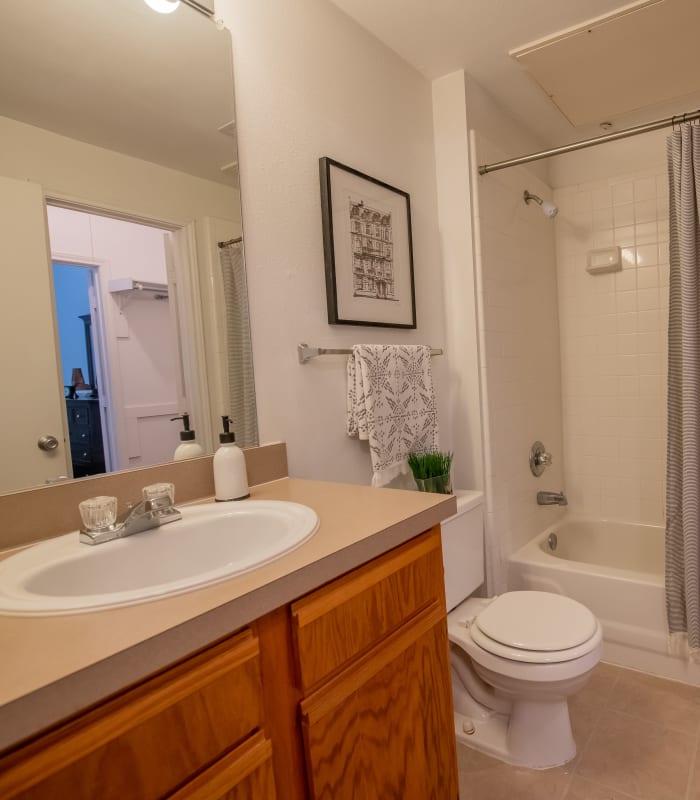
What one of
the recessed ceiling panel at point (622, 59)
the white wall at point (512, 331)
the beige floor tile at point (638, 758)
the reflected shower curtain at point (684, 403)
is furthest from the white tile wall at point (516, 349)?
the beige floor tile at point (638, 758)

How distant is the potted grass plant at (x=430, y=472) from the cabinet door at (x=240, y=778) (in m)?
1.08

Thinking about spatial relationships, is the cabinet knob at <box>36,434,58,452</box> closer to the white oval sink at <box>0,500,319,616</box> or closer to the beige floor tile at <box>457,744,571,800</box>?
the white oval sink at <box>0,500,319,616</box>

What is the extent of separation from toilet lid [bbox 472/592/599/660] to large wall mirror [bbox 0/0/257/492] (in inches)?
35.8

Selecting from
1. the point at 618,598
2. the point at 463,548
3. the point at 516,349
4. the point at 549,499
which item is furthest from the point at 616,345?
the point at 463,548

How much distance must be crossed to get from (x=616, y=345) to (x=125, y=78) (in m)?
2.52

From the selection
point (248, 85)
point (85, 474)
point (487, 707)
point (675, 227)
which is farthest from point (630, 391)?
point (85, 474)

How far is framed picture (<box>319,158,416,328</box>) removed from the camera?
1565mm

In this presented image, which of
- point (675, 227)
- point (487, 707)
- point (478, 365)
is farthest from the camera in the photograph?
point (478, 365)

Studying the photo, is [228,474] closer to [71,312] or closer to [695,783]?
[71,312]

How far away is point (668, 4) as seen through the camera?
1.60m

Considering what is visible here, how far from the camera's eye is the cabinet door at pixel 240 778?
60cm

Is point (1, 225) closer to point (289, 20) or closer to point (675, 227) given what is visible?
point (289, 20)

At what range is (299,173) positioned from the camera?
4.92ft

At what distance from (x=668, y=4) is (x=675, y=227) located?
0.68 meters
